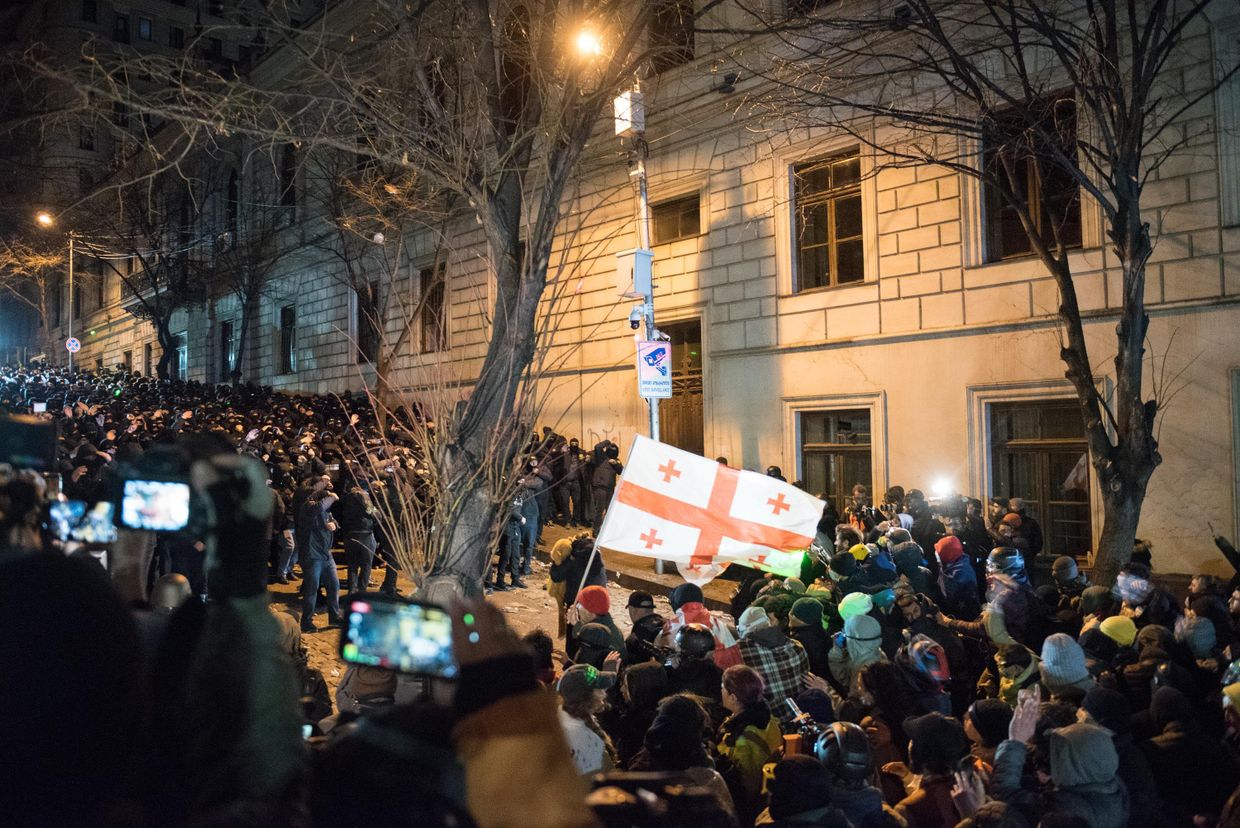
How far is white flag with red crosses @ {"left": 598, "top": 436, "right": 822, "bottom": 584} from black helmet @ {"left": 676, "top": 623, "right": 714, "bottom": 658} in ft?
3.85

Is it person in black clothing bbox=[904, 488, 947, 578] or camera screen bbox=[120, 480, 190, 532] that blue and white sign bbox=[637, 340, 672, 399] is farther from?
camera screen bbox=[120, 480, 190, 532]

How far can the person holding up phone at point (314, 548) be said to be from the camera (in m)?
9.38

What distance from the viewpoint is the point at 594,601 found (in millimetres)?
6508

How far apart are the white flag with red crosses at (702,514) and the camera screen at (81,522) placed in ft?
13.3

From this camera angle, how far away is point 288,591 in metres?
11.3

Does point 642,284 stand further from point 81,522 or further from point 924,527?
point 81,522

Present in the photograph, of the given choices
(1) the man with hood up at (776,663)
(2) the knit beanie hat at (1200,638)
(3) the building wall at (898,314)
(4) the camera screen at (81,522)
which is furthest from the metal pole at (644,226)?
(4) the camera screen at (81,522)

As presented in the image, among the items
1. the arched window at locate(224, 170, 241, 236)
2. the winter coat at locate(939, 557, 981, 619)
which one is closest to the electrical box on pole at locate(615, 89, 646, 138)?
the winter coat at locate(939, 557, 981, 619)

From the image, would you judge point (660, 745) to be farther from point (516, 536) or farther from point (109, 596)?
point (516, 536)

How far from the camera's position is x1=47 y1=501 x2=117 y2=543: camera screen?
2432 millimetres

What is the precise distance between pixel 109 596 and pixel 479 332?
19830 mm

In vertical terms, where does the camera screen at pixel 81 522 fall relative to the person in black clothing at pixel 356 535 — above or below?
above

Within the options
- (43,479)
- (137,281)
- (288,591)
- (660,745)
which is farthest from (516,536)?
(137,281)

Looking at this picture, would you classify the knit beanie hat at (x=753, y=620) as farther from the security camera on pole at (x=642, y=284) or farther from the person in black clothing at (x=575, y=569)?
the security camera on pole at (x=642, y=284)
